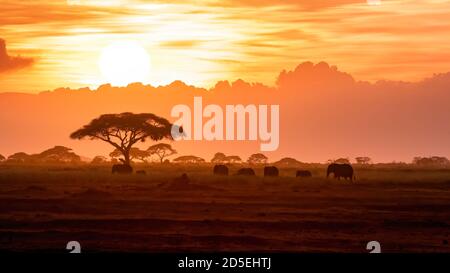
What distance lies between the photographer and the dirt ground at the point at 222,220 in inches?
933

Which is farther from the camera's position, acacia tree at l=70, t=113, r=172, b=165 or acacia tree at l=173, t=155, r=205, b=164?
acacia tree at l=173, t=155, r=205, b=164

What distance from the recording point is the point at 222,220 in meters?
29.4

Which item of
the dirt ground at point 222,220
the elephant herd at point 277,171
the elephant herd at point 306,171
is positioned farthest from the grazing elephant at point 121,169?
the dirt ground at point 222,220

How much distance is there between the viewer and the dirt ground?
23.7 meters

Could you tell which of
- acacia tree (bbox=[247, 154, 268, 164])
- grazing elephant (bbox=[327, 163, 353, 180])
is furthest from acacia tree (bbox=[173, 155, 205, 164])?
grazing elephant (bbox=[327, 163, 353, 180])

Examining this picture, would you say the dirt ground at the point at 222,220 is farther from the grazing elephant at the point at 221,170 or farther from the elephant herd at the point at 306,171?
the grazing elephant at the point at 221,170

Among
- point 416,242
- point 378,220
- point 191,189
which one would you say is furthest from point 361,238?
point 191,189

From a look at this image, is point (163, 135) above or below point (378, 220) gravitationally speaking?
above

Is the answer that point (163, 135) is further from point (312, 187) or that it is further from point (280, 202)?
point (280, 202)

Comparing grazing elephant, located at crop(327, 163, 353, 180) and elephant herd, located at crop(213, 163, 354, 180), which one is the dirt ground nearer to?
grazing elephant, located at crop(327, 163, 353, 180)

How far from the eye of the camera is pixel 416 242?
80.5 feet
